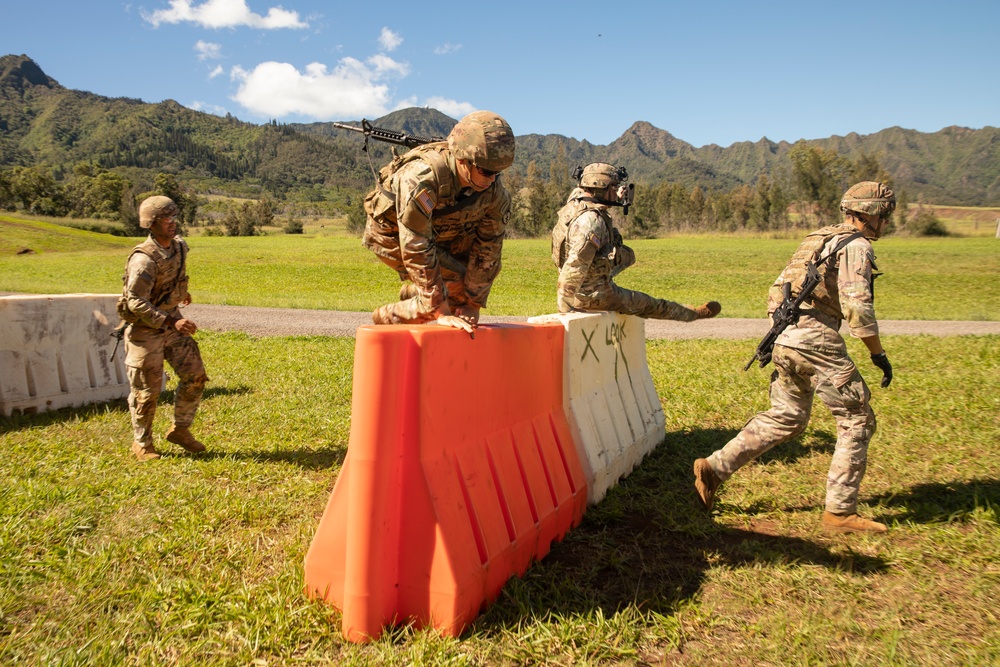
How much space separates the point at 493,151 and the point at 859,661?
2922 millimetres

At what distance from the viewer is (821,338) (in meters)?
4.61

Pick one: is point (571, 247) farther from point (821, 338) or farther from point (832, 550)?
point (832, 550)

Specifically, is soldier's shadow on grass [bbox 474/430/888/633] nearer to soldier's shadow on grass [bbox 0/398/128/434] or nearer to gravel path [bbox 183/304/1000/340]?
soldier's shadow on grass [bbox 0/398/128/434]

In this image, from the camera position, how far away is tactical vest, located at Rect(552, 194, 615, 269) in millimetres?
5969

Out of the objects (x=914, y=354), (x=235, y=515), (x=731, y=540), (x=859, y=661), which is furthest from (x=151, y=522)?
(x=914, y=354)

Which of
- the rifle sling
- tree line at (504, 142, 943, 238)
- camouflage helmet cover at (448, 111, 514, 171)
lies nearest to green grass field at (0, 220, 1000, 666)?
the rifle sling

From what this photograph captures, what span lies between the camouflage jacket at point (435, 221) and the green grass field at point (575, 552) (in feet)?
5.59

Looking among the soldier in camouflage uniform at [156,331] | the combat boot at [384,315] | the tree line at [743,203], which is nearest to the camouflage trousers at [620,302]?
the combat boot at [384,315]

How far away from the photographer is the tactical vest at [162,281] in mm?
5852

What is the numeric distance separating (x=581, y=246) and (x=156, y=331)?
3627mm

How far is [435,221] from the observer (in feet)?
14.3

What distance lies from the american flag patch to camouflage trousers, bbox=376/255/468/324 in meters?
0.43

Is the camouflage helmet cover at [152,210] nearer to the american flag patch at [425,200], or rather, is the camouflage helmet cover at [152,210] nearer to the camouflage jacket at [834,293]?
the american flag patch at [425,200]

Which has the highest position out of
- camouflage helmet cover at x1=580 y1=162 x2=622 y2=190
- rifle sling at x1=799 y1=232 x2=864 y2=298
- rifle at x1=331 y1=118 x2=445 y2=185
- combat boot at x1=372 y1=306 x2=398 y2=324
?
rifle at x1=331 y1=118 x2=445 y2=185
